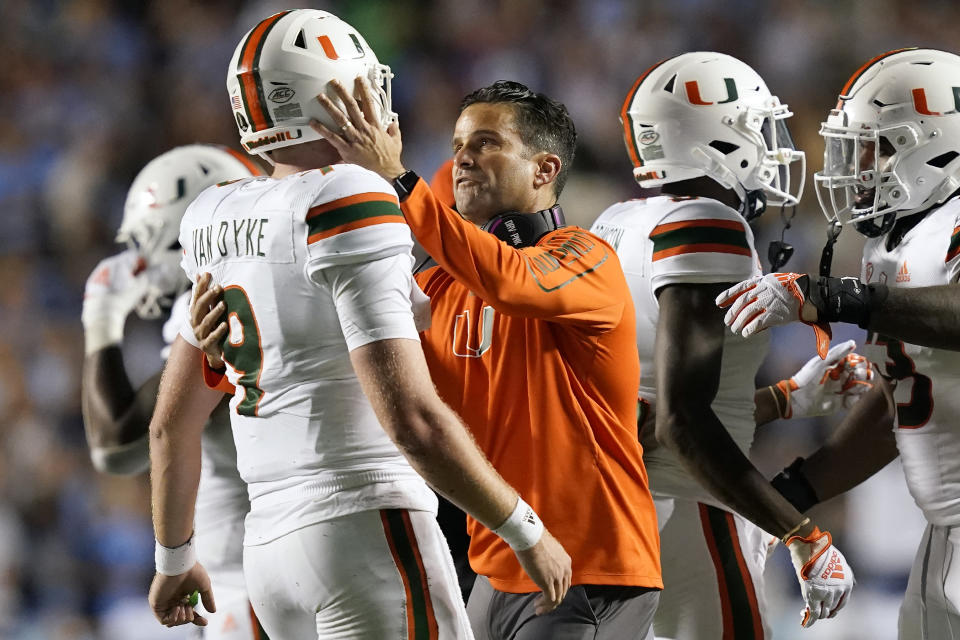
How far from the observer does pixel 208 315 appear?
2.56 metres

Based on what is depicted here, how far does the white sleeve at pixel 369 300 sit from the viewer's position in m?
2.30

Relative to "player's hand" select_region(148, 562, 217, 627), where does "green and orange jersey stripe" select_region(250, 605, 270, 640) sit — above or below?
below

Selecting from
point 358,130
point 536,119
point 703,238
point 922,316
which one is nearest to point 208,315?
point 358,130

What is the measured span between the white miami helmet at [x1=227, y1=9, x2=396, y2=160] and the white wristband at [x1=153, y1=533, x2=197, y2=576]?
995mm

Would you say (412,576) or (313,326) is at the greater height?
(313,326)

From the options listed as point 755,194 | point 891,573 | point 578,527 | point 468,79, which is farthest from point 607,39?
point 578,527

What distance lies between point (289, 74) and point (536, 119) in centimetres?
91

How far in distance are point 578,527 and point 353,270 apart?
891mm

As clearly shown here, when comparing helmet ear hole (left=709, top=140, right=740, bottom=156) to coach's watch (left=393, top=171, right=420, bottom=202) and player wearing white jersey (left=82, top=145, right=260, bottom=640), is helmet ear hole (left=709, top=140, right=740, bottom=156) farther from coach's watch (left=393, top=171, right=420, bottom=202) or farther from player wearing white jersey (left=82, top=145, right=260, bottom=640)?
player wearing white jersey (left=82, top=145, right=260, bottom=640)

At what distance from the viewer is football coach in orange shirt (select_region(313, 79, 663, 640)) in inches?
109

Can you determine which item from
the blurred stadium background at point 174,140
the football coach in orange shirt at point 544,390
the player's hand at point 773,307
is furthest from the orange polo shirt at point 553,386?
→ the blurred stadium background at point 174,140

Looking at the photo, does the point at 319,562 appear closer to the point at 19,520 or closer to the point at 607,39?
the point at 19,520

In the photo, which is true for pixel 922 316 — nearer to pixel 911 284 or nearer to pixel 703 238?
pixel 911 284

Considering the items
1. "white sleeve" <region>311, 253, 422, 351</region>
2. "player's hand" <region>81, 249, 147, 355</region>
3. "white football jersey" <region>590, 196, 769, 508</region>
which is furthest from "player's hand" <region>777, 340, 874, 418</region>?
"player's hand" <region>81, 249, 147, 355</region>
